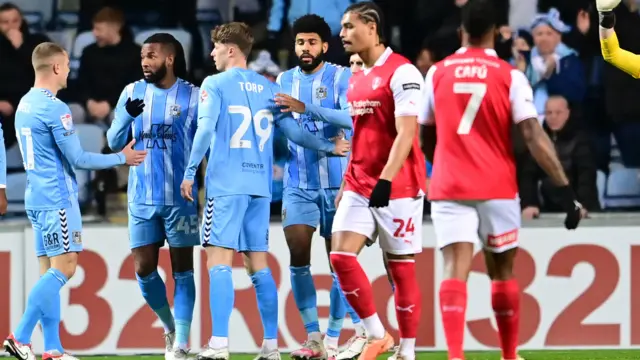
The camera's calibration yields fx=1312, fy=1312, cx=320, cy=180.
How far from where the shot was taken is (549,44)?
10.6m

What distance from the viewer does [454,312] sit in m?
6.38

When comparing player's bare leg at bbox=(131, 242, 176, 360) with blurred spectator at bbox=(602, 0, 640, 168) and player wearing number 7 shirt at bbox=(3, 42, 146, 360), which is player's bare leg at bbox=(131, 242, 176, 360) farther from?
blurred spectator at bbox=(602, 0, 640, 168)

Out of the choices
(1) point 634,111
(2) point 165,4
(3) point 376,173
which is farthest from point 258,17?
(3) point 376,173

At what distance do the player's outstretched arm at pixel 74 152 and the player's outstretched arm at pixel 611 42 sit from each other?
110 inches

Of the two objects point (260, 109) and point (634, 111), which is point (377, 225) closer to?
point (260, 109)

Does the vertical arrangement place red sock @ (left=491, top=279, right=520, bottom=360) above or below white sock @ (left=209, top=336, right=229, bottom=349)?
above

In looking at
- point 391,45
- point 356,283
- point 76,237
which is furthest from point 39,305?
point 391,45

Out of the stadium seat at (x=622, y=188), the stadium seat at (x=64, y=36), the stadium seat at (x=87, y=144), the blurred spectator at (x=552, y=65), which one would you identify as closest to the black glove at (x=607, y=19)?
the stadium seat at (x=622, y=188)

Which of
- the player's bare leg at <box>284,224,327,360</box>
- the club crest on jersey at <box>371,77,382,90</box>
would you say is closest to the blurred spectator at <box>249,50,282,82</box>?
the player's bare leg at <box>284,224,327,360</box>

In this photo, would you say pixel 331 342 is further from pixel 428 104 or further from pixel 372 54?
pixel 428 104

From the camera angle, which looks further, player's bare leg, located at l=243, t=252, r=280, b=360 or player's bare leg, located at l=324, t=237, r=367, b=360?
player's bare leg, located at l=324, t=237, r=367, b=360

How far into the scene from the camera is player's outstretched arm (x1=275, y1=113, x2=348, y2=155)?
7883 mm

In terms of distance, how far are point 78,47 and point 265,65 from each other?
1.58 m

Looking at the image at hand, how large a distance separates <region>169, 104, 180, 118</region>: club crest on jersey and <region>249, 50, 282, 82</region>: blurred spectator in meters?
2.56
